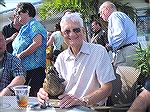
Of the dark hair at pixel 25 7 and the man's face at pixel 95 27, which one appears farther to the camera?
the man's face at pixel 95 27

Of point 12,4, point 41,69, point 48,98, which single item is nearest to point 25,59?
point 41,69

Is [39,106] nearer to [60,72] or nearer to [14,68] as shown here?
[60,72]

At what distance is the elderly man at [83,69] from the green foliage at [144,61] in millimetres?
562

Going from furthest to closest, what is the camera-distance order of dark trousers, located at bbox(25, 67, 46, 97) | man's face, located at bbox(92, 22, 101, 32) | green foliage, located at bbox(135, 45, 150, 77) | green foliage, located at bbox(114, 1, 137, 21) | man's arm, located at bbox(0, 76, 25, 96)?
green foliage, located at bbox(114, 1, 137, 21) → man's face, located at bbox(92, 22, 101, 32) → dark trousers, located at bbox(25, 67, 46, 97) → green foliage, located at bbox(135, 45, 150, 77) → man's arm, located at bbox(0, 76, 25, 96)

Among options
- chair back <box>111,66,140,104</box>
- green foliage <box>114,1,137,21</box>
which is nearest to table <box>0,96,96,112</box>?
chair back <box>111,66,140,104</box>

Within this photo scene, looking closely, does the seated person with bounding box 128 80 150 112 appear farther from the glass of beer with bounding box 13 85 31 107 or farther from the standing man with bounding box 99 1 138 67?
the standing man with bounding box 99 1 138 67

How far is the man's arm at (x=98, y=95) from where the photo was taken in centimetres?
248

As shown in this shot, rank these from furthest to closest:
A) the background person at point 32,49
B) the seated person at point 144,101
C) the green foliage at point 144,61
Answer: the background person at point 32,49 < the green foliage at point 144,61 < the seated person at point 144,101

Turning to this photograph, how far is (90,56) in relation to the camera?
2625mm

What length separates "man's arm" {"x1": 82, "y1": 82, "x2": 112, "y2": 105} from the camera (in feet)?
8.14

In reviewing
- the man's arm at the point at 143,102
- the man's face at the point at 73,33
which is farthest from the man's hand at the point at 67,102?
the man's face at the point at 73,33

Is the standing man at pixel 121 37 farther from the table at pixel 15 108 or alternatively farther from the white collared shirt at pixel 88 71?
the table at pixel 15 108

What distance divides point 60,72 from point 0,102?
1.79 ft

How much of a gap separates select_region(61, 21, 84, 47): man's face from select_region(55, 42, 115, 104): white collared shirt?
61 mm
